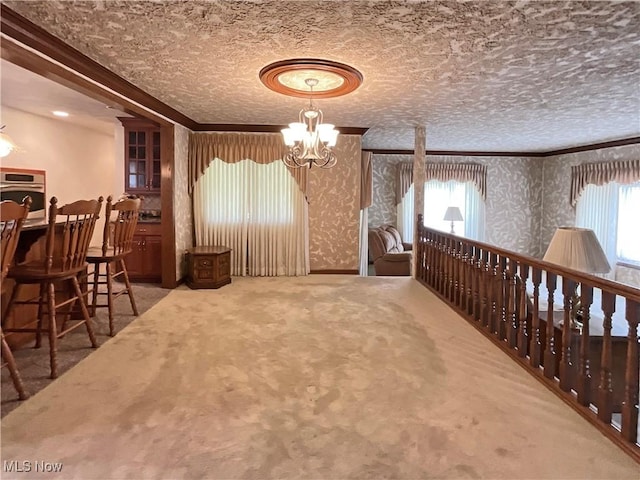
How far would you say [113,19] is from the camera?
239cm

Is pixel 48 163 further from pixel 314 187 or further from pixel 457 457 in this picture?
pixel 457 457

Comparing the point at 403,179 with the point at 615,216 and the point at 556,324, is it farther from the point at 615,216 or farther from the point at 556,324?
the point at 556,324

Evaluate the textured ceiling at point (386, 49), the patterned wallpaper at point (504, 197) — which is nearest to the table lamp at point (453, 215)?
the patterned wallpaper at point (504, 197)

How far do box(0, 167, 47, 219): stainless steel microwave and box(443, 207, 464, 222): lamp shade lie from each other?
268 inches

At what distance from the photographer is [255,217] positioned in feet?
20.2

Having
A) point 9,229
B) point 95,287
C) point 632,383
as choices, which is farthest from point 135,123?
point 632,383

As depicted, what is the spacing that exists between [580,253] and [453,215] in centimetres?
537

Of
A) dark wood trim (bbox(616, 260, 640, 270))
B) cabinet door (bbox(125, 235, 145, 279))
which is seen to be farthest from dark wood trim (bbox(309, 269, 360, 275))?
dark wood trim (bbox(616, 260, 640, 270))

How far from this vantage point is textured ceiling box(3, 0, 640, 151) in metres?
2.25

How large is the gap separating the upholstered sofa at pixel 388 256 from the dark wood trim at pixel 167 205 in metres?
3.37

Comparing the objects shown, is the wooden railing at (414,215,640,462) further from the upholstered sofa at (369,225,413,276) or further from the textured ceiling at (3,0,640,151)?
the upholstered sofa at (369,225,413,276)

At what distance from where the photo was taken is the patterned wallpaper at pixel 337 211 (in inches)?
243

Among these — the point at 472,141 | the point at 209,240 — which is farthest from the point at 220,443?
the point at 472,141

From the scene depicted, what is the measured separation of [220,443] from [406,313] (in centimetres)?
263
